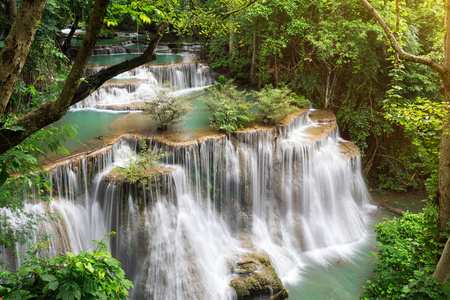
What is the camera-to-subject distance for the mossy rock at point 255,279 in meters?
6.68

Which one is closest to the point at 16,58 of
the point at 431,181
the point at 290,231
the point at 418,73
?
the point at 431,181

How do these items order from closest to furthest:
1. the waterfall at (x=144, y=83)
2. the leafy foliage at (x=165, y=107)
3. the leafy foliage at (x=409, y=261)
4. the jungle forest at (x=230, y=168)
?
1. the jungle forest at (x=230, y=168)
2. the leafy foliage at (x=409, y=261)
3. the leafy foliage at (x=165, y=107)
4. the waterfall at (x=144, y=83)

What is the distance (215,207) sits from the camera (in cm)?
822

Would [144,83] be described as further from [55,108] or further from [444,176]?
[444,176]

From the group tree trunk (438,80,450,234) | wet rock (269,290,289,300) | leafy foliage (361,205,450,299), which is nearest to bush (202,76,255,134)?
wet rock (269,290,289,300)

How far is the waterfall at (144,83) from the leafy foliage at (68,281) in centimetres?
795

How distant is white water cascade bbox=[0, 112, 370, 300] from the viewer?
671 centimetres

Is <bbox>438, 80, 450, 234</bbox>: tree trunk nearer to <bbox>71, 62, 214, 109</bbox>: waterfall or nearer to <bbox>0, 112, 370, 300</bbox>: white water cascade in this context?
<bbox>0, 112, 370, 300</bbox>: white water cascade

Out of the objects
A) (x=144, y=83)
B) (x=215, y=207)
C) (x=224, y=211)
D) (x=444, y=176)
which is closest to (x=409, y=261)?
(x=444, y=176)

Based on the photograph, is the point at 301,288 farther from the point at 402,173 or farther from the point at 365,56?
the point at 365,56

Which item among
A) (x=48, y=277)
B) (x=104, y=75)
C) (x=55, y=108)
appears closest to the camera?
(x=48, y=277)

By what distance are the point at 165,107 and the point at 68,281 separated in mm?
6491

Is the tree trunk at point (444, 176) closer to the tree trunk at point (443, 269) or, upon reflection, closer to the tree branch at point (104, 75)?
the tree trunk at point (443, 269)

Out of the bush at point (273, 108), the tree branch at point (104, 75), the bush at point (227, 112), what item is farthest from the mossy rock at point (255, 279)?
the tree branch at point (104, 75)
